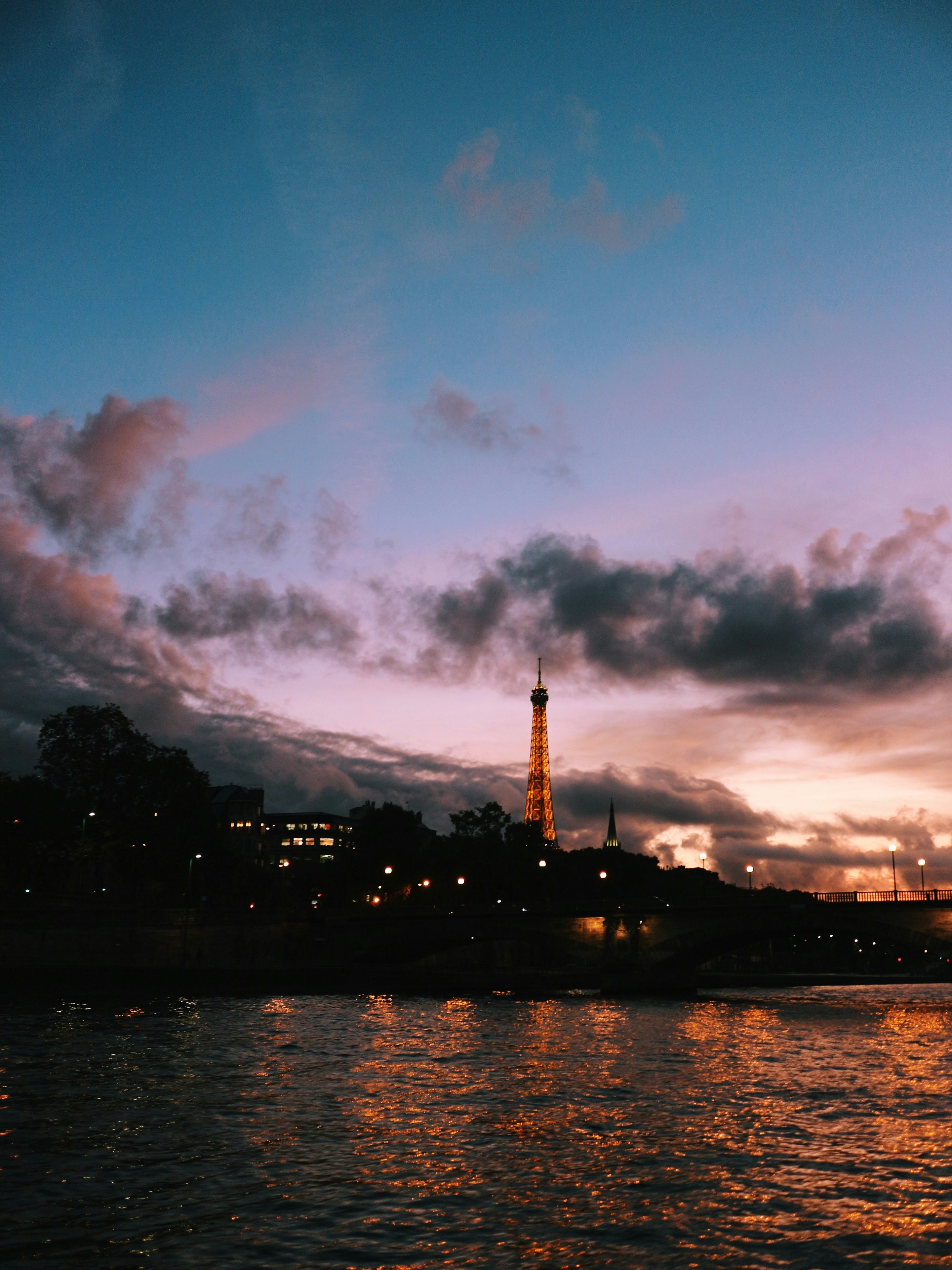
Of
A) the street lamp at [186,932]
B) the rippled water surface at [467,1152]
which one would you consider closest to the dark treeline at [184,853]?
the street lamp at [186,932]

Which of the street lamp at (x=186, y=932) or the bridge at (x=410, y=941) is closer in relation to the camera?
the bridge at (x=410, y=941)

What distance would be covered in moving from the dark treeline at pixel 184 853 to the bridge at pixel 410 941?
348 cm

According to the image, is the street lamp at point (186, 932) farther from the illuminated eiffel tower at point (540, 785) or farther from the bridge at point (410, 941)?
the illuminated eiffel tower at point (540, 785)

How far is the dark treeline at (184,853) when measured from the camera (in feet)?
325

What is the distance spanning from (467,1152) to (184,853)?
300 ft

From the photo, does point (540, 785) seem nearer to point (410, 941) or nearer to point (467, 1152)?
point (410, 941)

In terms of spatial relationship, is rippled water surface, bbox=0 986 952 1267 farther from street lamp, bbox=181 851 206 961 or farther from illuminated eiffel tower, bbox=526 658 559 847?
illuminated eiffel tower, bbox=526 658 559 847

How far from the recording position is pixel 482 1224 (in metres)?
16.5

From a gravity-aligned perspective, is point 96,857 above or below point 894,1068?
above

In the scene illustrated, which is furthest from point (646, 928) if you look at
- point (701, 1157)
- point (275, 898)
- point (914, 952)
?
point (914, 952)

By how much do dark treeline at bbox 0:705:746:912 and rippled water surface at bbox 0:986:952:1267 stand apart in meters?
54.7

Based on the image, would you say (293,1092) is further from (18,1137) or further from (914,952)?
(914,952)

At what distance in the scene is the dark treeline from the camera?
99.0 m

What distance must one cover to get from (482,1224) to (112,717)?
9997 cm
